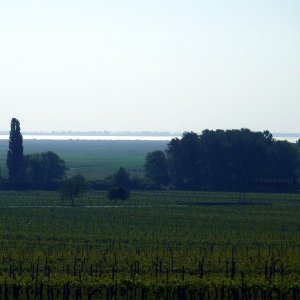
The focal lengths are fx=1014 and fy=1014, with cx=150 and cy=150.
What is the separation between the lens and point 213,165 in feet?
443

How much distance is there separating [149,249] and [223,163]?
74.7 m

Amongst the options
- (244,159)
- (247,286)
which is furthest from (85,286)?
(244,159)

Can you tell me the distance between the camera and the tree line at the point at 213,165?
422 feet

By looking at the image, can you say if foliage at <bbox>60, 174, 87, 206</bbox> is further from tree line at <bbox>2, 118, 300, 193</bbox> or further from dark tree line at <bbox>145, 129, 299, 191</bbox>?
dark tree line at <bbox>145, 129, 299, 191</bbox>

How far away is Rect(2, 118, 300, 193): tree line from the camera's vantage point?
128 meters

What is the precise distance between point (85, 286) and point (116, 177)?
78.2 meters

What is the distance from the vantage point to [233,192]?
4961 inches

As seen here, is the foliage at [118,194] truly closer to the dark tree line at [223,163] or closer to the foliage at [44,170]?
the foliage at [44,170]

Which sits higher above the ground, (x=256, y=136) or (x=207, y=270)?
(x=256, y=136)

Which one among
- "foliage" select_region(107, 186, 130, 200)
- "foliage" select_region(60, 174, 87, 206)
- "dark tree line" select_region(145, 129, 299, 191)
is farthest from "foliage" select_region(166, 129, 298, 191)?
"foliage" select_region(60, 174, 87, 206)

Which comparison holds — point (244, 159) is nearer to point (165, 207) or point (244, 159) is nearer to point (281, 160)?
point (281, 160)

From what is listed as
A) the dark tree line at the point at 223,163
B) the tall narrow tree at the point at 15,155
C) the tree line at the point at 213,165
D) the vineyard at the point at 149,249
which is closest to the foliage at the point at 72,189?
the vineyard at the point at 149,249

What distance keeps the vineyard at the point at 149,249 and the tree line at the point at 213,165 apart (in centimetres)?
2405

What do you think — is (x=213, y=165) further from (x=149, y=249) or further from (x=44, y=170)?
(x=149, y=249)
